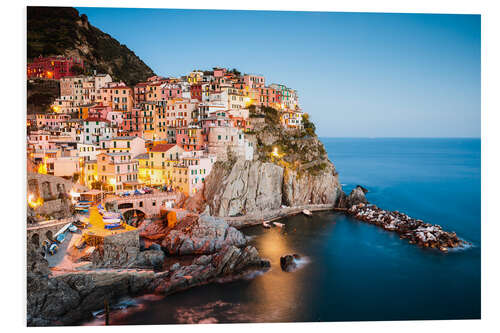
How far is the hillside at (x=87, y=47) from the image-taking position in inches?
890

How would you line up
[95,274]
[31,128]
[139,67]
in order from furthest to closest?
[139,67] → [31,128] → [95,274]

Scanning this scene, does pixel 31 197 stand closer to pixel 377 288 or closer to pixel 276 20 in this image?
pixel 276 20

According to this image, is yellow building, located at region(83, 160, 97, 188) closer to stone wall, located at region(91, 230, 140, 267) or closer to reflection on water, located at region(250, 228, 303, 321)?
stone wall, located at region(91, 230, 140, 267)

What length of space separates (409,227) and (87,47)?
24.9 m

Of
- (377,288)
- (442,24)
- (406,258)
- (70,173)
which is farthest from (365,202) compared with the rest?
(70,173)

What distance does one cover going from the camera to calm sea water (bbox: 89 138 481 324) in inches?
329

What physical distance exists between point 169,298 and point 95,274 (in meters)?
1.95

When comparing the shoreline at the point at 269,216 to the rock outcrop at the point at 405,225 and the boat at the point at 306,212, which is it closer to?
the boat at the point at 306,212

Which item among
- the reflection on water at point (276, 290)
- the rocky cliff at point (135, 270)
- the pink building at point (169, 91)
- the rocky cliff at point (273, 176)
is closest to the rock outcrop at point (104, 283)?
the rocky cliff at point (135, 270)

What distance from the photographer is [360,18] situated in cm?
800

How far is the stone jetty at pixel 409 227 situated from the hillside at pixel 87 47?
1848 centimetres

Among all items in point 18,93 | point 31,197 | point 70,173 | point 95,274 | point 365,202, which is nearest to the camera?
point 18,93

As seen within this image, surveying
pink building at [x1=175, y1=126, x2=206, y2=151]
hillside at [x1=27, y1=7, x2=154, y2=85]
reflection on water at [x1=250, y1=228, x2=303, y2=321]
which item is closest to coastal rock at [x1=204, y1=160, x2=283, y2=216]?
pink building at [x1=175, y1=126, x2=206, y2=151]

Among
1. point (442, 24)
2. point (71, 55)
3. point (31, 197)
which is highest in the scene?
point (71, 55)
